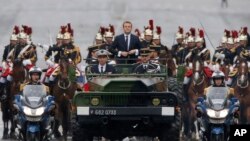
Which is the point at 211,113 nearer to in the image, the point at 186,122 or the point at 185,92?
the point at 186,122

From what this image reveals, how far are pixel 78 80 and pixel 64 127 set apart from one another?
2.26 m

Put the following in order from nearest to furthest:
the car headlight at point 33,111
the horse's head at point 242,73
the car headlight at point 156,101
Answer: the car headlight at point 156,101
the car headlight at point 33,111
the horse's head at point 242,73

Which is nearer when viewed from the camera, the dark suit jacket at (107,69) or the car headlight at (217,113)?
the car headlight at (217,113)

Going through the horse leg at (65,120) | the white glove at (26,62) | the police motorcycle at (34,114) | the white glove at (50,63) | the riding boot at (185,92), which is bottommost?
the horse leg at (65,120)

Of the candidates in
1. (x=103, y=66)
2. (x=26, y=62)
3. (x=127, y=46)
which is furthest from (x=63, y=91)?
(x=103, y=66)

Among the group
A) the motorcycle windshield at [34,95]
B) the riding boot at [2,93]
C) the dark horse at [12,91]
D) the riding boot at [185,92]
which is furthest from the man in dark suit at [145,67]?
A: the riding boot at [2,93]

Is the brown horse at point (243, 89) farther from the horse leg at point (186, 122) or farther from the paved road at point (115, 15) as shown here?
the paved road at point (115, 15)

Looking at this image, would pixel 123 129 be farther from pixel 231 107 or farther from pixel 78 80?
pixel 78 80

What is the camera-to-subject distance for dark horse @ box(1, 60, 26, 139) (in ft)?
97.2

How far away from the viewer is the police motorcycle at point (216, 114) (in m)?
23.7

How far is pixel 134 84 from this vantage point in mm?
24703

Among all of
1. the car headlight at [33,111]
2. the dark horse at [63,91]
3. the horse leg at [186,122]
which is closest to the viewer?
the car headlight at [33,111]

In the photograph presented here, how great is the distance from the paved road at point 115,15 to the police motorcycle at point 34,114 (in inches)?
1437

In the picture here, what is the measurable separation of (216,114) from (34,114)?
3.39 metres
